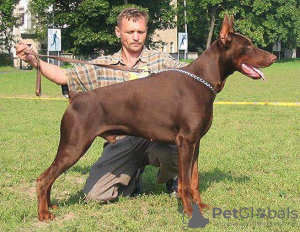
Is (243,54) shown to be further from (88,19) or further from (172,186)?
(88,19)

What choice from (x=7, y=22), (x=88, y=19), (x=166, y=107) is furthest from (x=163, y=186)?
(x=7, y=22)

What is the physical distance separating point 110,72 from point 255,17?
4486cm

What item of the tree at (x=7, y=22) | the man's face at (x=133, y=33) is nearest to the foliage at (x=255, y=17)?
the tree at (x=7, y=22)

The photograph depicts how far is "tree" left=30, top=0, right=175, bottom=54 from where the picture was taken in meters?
32.1

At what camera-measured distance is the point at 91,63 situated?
4297 mm

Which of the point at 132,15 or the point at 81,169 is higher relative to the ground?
the point at 132,15

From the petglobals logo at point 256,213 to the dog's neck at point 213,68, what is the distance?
111 cm

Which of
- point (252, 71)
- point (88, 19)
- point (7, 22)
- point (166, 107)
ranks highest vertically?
point (88, 19)

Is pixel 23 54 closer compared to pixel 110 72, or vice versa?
pixel 23 54

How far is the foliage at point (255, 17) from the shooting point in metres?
45.5

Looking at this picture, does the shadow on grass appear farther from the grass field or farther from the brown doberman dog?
the brown doberman dog

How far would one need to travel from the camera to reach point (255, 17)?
1842 inches

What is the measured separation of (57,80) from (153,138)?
1053 mm

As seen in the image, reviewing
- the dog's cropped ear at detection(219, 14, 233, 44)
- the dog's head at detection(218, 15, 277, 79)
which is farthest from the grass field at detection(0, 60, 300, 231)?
the dog's cropped ear at detection(219, 14, 233, 44)
